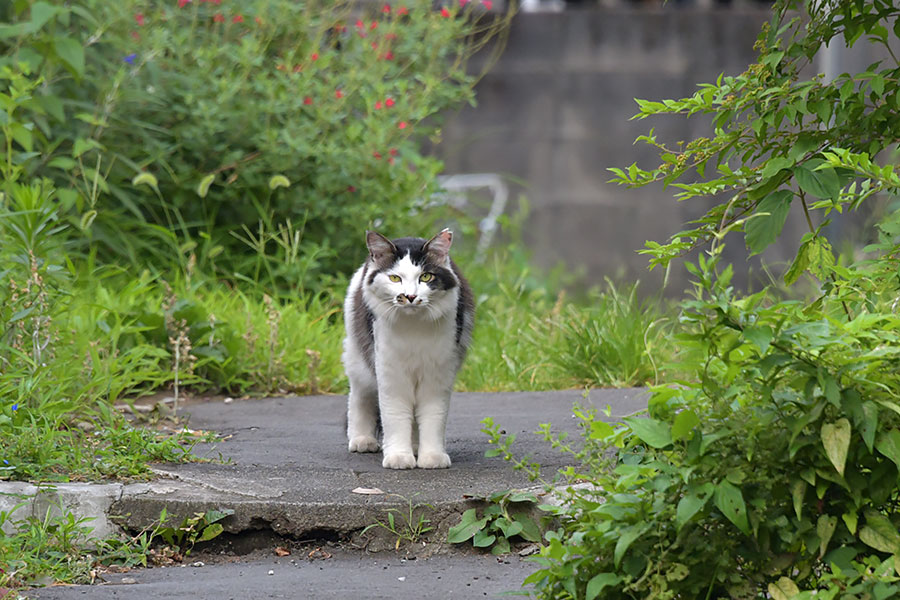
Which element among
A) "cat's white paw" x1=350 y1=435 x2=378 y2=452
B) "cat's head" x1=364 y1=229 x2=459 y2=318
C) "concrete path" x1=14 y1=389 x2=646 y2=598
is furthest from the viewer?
"cat's white paw" x1=350 y1=435 x2=378 y2=452

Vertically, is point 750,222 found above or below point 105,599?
above

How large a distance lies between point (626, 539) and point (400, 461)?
1615 millimetres

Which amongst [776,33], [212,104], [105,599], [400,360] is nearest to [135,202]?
[212,104]

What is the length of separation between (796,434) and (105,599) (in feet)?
5.69

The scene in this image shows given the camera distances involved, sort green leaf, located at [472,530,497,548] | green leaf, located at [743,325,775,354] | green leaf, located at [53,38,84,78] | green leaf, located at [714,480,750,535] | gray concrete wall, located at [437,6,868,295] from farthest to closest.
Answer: gray concrete wall, located at [437,6,868,295]
green leaf, located at [53,38,84,78]
green leaf, located at [472,530,497,548]
green leaf, located at [714,480,750,535]
green leaf, located at [743,325,775,354]

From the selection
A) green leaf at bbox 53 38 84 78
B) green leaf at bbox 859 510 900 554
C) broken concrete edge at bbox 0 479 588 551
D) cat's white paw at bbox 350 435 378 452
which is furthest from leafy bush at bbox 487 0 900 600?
green leaf at bbox 53 38 84 78

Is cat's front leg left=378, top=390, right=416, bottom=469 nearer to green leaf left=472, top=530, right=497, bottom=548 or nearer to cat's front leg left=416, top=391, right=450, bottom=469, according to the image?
cat's front leg left=416, top=391, right=450, bottom=469

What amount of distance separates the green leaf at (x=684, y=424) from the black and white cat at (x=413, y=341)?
1.56 m

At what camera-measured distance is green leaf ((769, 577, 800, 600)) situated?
2180 mm

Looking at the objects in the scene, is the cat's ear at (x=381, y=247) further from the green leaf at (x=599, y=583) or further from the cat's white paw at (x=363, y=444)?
the green leaf at (x=599, y=583)

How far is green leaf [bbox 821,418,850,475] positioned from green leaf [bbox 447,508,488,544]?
126 centimetres

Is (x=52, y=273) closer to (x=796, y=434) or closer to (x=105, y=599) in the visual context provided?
(x=105, y=599)

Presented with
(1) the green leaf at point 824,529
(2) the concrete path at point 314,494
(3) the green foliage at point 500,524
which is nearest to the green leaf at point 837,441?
(1) the green leaf at point 824,529

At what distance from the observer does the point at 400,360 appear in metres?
3.70
